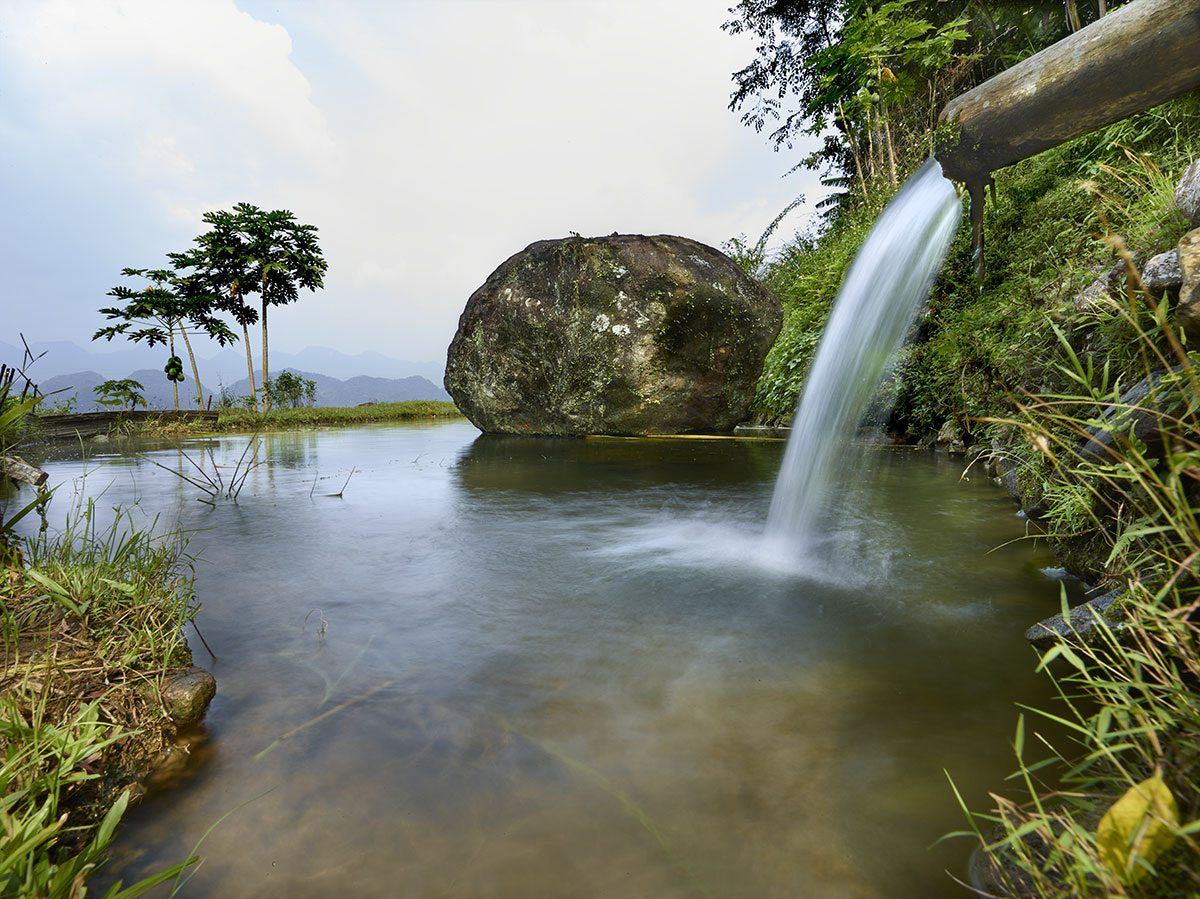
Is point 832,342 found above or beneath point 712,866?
above

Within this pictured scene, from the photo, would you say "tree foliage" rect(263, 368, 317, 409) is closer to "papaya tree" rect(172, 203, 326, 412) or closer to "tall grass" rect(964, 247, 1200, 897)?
"papaya tree" rect(172, 203, 326, 412)

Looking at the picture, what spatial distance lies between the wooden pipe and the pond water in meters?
2.70

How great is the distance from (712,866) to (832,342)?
14.7 ft

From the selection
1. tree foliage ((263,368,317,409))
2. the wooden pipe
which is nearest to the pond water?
the wooden pipe

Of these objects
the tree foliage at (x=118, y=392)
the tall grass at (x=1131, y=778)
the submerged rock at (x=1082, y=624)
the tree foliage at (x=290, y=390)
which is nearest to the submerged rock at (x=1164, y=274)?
the tall grass at (x=1131, y=778)

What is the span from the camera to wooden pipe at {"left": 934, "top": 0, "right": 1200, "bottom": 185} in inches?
122

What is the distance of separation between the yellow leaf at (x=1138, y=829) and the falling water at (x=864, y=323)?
3228 mm

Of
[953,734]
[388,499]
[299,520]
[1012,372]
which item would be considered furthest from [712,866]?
[1012,372]

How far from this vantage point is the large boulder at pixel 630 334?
744cm

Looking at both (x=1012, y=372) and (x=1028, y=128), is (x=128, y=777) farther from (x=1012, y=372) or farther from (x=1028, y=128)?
(x=1028, y=128)

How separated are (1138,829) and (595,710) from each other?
1.06 metres

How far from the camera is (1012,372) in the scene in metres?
3.95

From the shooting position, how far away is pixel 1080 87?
3604mm

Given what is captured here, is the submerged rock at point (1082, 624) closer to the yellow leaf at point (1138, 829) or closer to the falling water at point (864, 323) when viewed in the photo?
the yellow leaf at point (1138, 829)
